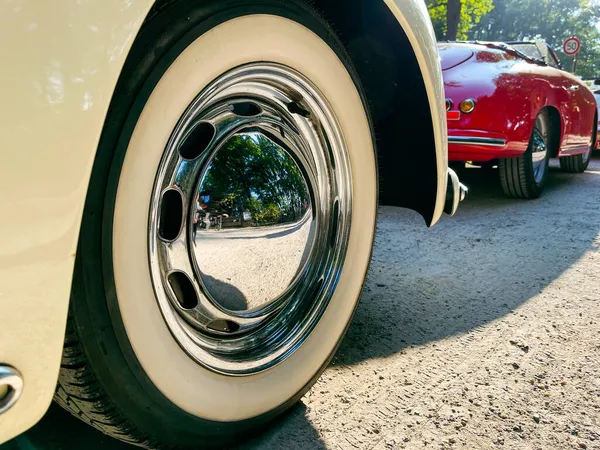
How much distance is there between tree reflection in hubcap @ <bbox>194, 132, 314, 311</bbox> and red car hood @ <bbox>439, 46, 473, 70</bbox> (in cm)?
338

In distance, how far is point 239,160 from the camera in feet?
4.29

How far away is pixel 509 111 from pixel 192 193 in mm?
3456

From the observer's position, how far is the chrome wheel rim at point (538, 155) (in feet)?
14.6

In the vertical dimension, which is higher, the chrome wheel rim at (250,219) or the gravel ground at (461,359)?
the chrome wheel rim at (250,219)

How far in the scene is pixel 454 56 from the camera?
4496 mm

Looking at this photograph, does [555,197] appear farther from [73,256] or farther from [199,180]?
[73,256]

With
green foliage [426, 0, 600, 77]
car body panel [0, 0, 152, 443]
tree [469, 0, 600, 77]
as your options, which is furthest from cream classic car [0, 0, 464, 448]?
tree [469, 0, 600, 77]

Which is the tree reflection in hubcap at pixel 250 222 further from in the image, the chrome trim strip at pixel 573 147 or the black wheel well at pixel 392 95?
the chrome trim strip at pixel 573 147

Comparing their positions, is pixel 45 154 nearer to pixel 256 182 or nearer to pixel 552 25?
pixel 256 182

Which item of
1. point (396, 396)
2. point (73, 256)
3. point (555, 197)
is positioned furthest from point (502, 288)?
point (555, 197)

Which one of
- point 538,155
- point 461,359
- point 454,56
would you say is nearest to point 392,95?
point 461,359

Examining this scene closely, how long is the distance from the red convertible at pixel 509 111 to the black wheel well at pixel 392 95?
7.17 feet

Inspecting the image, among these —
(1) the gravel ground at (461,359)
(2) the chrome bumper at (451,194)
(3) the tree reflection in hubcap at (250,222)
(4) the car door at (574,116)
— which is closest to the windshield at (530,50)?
(4) the car door at (574,116)

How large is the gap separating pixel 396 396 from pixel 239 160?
903mm
